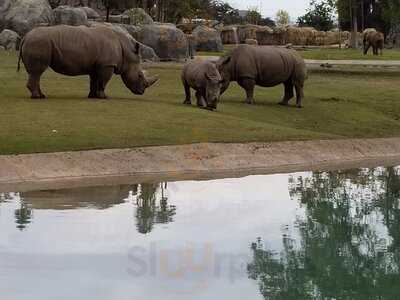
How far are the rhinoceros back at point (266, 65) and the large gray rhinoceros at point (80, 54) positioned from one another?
10.8ft

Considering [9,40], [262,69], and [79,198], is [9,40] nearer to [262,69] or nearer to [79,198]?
[262,69]

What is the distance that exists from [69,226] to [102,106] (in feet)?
33.3

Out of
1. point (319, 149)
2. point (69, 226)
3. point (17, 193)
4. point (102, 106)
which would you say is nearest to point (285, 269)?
point (69, 226)

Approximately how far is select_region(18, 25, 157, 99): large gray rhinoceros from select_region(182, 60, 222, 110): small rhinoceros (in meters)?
1.53

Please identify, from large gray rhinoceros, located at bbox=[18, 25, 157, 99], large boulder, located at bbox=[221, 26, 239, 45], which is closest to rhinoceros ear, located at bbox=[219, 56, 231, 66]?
large gray rhinoceros, located at bbox=[18, 25, 157, 99]

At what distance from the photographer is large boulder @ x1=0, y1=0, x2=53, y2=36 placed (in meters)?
44.1

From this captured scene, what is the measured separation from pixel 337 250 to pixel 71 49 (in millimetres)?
13349

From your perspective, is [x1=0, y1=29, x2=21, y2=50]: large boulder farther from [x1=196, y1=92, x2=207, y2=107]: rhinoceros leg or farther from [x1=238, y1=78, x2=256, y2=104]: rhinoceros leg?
[x1=196, y1=92, x2=207, y2=107]: rhinoceros leg

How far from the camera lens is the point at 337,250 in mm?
11867

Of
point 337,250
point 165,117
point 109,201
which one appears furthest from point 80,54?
point 337,250

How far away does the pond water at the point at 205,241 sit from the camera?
9.89 m

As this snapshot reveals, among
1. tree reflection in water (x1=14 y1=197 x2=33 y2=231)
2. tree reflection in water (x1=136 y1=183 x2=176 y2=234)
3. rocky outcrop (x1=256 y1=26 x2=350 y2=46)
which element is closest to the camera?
tree reflection in water (x1=14 y1=197 x2=33 y2=231)

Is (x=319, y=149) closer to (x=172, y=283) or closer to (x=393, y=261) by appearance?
(x=393, y=261)

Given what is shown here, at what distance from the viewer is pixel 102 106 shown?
22.7 metres
